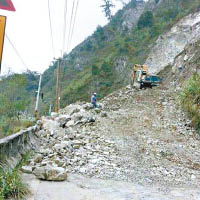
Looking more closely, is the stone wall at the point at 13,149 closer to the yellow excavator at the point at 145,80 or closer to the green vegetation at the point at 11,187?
the green vegetation at the point at 11,187

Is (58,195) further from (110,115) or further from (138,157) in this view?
(110,115)

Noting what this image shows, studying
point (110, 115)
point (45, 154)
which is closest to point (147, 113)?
point (110, 115)

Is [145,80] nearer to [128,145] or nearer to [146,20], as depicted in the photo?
[128,145]

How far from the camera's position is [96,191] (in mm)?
4992

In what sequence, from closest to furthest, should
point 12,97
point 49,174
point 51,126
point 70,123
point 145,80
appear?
point 49,174 → point 70,123 → point 51,126 → point 145,80 → point 12,97

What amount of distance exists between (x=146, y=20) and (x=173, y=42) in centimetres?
2098

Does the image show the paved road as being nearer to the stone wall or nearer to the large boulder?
the stone wall

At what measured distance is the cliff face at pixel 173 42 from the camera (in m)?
27.1

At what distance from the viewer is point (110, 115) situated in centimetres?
1271

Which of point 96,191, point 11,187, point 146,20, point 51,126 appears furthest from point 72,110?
point 146,20

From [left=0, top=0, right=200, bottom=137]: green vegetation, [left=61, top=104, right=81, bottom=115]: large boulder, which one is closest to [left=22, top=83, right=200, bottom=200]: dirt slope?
[left=61, top=104, right=81, bottom=115]: large boulder

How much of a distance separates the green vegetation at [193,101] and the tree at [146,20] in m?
36.4

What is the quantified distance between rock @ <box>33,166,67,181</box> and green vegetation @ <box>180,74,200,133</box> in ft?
23.7

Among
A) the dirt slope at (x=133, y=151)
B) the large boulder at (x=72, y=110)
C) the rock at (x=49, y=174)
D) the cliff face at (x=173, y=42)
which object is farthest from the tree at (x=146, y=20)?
the rock at (x=49, y=174)
